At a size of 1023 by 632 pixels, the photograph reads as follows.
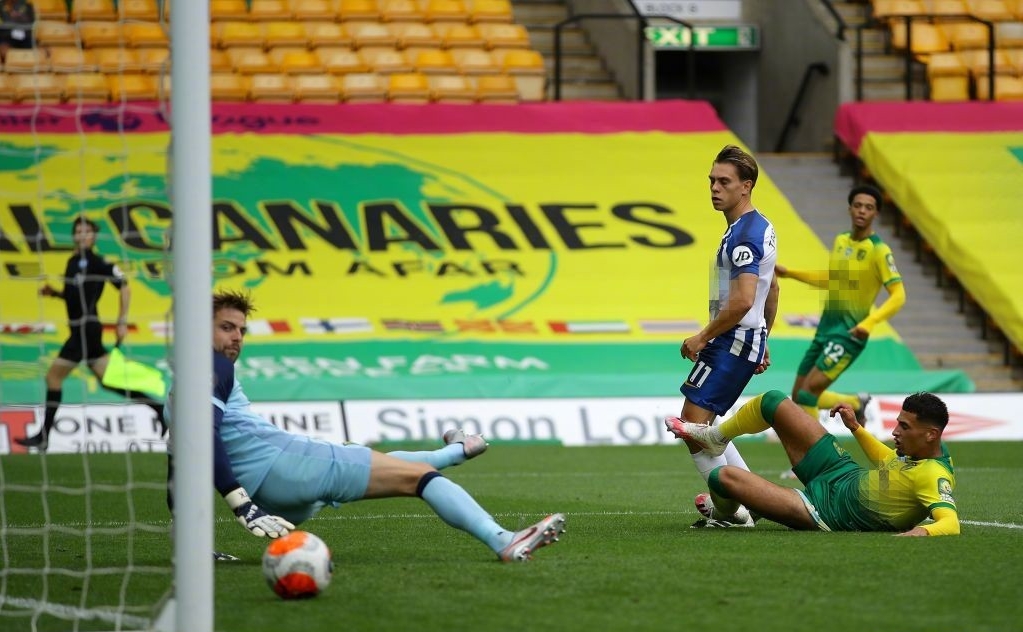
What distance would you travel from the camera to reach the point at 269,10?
2162 cm

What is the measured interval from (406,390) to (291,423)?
1362mm

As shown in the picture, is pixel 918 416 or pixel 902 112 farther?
pixel 902 112

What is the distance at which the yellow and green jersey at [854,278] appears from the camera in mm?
11555

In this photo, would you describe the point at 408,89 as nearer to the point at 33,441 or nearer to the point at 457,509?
the point at 33,441

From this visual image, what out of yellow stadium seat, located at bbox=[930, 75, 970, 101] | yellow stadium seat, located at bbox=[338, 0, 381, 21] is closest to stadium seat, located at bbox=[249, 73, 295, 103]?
yellow stadium seat, located at bbox=[338, 0, 381, 21]

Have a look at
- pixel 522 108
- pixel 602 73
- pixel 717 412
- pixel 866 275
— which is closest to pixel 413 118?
pixel 522 108

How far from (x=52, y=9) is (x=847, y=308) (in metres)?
12.6

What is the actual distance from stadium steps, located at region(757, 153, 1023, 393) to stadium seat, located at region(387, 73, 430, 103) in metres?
4.82

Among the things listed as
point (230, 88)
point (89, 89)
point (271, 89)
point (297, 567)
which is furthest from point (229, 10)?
point (297, 567)

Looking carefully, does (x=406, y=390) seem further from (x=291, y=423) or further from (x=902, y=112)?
(x=902, y=112)

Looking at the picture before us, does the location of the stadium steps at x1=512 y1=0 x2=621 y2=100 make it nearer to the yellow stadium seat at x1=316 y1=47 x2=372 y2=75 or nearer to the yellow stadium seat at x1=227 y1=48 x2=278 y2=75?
the yellow stadium seat at x1=316 y1=47 x2=372 y2=75

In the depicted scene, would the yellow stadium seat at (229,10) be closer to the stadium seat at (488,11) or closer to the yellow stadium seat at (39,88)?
the yellow stadium seat at (39,88)

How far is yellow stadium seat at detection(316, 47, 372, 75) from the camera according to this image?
21.2m

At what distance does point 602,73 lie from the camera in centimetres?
2345
